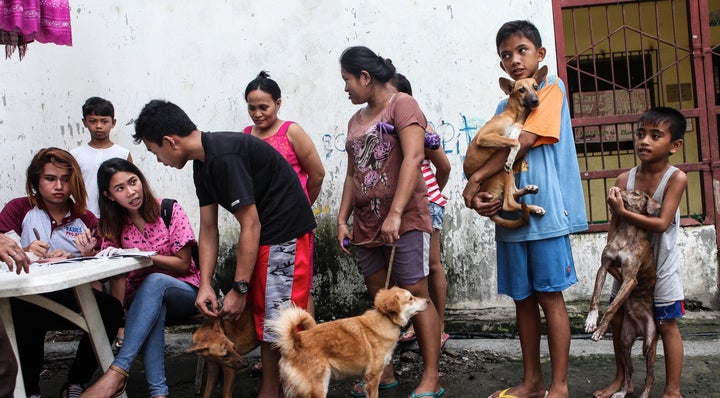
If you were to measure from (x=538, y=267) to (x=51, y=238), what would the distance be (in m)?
2.85

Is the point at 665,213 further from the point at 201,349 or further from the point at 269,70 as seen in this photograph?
the point at 269,70

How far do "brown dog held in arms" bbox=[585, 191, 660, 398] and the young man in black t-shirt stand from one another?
1.53m

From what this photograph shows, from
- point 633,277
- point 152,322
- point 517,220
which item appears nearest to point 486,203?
point 517,220

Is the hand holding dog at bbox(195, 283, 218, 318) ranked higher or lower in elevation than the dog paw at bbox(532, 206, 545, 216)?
lower

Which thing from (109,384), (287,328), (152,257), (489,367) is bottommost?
(489,367)

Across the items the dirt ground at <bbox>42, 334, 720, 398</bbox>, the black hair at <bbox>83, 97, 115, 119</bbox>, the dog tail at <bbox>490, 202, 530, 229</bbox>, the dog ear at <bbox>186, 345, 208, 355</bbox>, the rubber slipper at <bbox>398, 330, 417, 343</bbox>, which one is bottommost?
the dirt ground at <bbox>42, 334, 720, 398</bbox>

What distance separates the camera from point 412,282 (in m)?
3.45

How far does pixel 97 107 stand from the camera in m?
5.06

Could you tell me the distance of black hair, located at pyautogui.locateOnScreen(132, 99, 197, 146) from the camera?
3.13m

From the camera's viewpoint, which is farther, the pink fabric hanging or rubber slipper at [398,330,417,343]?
rubber slipper at [398,330,417,343]

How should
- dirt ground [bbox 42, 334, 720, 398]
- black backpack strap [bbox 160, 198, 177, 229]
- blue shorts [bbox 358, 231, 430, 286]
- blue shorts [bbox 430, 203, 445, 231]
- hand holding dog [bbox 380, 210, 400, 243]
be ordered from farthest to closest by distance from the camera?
blue shorts [bbox 430, 203, 445, 231]
black backpack strap [bbox 160, 198, 177, 229]
dirt ground [bbox 42, 334, 720, 398]
blue shorts [bbox 358, 231, 430, 286]
hand holding dog [bbox 380, 210, 400, 243]

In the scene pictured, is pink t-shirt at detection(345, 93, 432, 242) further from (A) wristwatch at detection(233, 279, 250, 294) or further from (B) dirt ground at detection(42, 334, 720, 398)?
(B) dirt ground at detection(42, 334, 720, 398)

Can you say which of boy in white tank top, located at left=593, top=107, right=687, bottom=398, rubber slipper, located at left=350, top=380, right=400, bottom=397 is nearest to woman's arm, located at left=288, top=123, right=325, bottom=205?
rubber slipper, located at left=350, top=380, right=400, bottom=397

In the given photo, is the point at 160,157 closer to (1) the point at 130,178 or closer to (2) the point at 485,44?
(1) the point at 130,178
